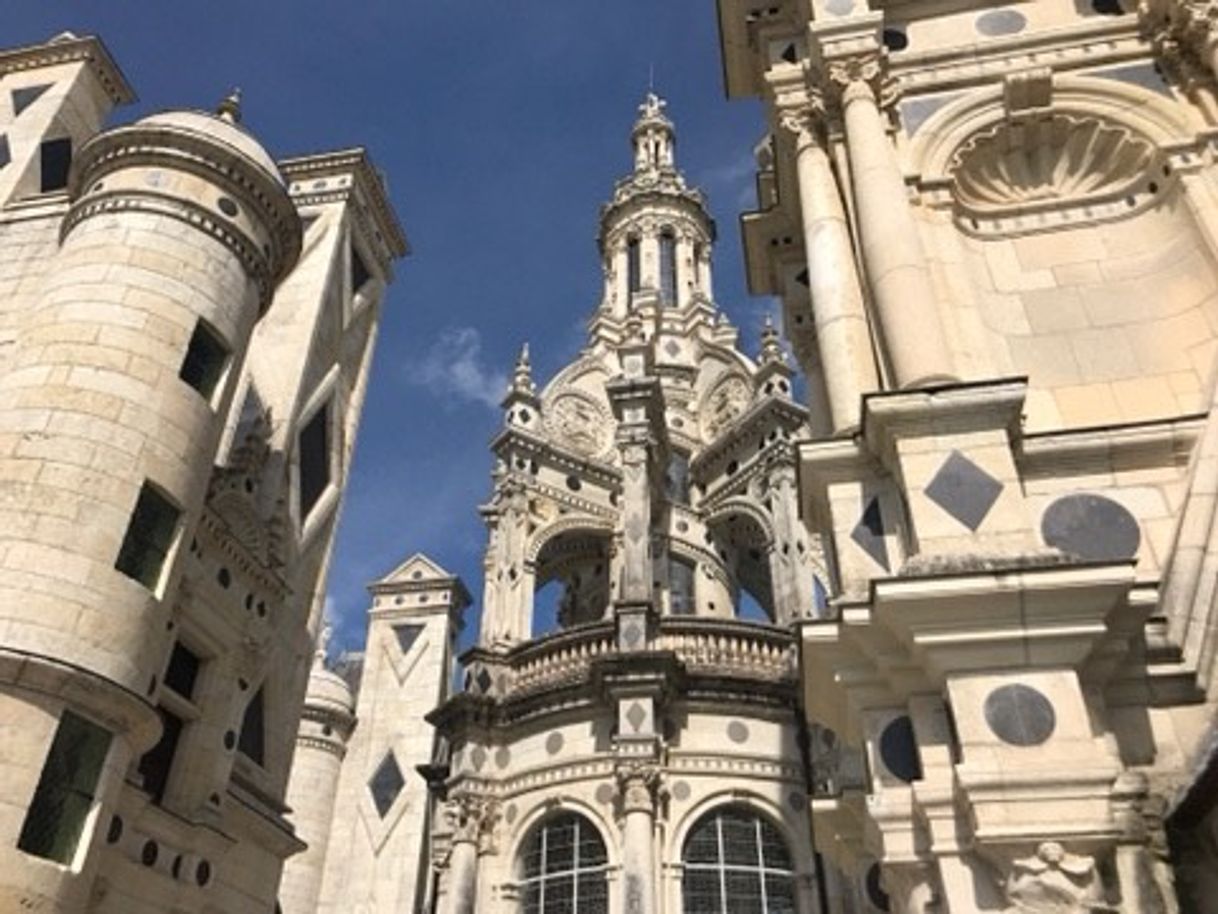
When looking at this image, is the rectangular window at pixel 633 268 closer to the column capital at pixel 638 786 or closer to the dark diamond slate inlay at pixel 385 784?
the dark diamond slate inlay at pixel 385 784

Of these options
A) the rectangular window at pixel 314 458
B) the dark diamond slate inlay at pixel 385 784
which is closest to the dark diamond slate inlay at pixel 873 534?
the rectangular window at pixel 314 458

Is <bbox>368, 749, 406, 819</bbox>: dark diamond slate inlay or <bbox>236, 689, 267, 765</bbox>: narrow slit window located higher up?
<bbox>368, 749, 406, 819</bbox>: dark diamond slate inlay

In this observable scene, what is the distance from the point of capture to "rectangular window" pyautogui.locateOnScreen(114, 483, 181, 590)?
38.8ft

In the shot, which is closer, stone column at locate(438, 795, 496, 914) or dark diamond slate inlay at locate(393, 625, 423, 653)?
stone column at locate(438, 795, 496, 914)

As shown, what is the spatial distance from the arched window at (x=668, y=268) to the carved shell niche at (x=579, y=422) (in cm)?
687

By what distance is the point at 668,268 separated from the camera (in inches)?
1594

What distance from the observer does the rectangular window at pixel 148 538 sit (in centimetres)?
1182

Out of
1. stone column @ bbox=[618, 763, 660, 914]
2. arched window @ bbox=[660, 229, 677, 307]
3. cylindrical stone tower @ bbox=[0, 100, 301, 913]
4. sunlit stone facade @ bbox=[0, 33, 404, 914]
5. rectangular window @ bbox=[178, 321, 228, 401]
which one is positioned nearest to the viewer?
cylindrical stone tower @ bbox=[0, 100, 301, 913]

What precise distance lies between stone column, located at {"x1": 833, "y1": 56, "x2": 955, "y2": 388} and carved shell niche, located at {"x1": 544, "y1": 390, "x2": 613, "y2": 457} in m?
22.1

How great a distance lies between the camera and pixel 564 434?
106 ft

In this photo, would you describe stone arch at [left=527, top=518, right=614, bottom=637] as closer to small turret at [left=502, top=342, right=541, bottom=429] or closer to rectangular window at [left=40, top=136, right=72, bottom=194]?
small turret at [left=502, top=342, right=541, bottom=429]

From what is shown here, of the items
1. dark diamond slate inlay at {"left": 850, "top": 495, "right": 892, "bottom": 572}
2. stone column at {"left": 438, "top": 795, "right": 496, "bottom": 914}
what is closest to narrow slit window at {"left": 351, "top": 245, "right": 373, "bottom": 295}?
stone column at {"left": 438, "top": 795, "right": 496, "bottom": 914}

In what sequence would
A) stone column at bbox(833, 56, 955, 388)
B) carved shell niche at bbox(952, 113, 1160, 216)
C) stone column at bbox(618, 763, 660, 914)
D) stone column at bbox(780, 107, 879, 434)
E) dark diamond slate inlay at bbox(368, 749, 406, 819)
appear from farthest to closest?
dark diamond slate inlay at bbox(368, 749, 406, 819) < stone column at bbox(618, 763, 660, 914) < carved shell niche at bbox(952, 113, 1160, 216) < stone column at bbox(780, 107, 879, 434) < stone column at bbox(833, 56, 955, 388)

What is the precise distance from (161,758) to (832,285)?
11471 millimetres
